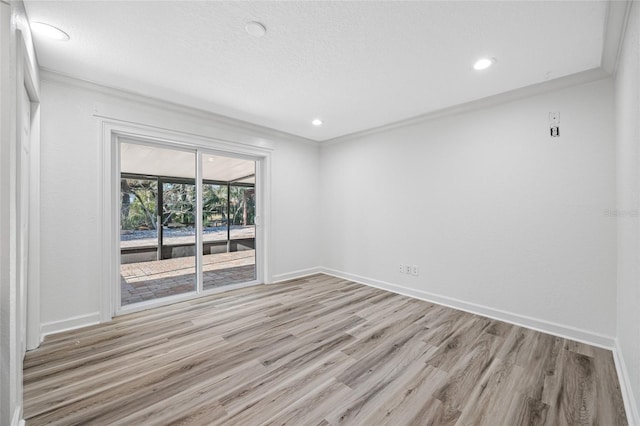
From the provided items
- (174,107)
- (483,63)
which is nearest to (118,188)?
(174,107)

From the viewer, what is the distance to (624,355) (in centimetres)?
190

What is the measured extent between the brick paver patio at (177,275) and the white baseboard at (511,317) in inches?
86.4

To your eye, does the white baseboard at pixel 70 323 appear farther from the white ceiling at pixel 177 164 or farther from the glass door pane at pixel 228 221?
the white ceiling at pixel 177 164

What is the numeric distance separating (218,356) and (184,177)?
2.48m

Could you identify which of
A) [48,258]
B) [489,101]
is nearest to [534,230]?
[489,101]

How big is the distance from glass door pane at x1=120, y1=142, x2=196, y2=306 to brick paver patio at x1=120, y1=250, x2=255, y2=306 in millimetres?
12

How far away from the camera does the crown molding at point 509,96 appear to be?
8.02 feet

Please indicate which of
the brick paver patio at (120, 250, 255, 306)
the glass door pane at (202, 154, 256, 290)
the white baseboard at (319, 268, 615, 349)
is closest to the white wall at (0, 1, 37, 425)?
the brick paver patio at (120, 250, 255, 306)

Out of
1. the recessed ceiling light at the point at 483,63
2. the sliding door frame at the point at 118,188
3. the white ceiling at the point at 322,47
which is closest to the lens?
the white ceiling at the point at 322,47

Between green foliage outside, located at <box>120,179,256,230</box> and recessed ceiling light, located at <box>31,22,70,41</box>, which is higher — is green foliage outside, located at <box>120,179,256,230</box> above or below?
below

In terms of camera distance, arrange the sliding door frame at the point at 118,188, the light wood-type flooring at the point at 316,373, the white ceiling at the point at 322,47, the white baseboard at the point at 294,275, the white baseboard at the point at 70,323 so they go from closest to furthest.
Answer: the light wood-type flooring at the point at 316,373, the white ceiling at the point at 322,47, the white baseboard at the point at 70,323, the sliding door frame at the point at 118,188, the white baseboard at the point at 294,275

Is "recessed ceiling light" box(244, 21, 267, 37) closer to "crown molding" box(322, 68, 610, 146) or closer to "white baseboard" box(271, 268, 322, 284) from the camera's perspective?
"crown molding" box(322, 68, 610, 146)

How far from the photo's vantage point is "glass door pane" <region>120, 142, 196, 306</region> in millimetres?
3230

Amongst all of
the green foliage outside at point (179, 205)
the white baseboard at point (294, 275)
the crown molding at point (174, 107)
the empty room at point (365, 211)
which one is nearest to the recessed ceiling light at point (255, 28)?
the empty room at point (365, 211)
